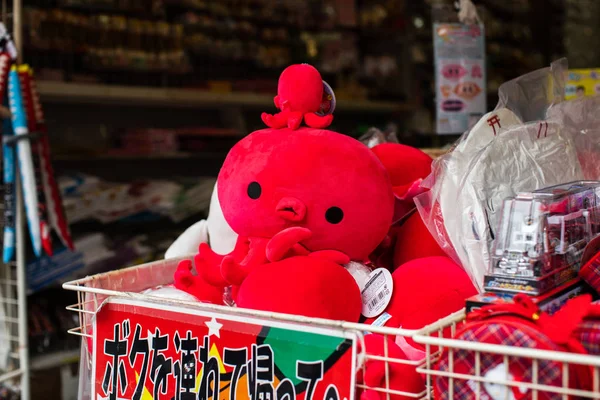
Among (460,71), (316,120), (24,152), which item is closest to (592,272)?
(316,120)

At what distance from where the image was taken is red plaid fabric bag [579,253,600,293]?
72 cm

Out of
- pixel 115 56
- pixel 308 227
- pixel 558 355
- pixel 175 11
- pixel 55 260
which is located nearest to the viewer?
pixel 558 355

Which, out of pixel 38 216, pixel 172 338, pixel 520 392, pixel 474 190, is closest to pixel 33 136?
pixel 38 216

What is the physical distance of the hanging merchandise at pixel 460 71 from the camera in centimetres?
162

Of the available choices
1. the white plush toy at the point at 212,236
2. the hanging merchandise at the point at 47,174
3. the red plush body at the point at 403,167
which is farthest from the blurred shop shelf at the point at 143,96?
the red plush body at the point at 403,167

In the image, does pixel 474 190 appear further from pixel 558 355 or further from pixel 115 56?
pixel 115 56

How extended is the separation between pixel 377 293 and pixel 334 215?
Result: 0.38ft

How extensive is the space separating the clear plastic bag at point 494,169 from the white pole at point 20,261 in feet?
4.68

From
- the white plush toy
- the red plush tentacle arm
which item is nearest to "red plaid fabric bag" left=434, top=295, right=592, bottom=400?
the red plush tentacle arm

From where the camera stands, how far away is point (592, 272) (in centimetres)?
72

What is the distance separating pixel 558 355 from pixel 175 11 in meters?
2.84

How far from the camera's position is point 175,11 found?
3041 mm

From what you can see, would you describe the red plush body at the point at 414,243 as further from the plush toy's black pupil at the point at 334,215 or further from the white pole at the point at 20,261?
the white pole at the point at 20,261

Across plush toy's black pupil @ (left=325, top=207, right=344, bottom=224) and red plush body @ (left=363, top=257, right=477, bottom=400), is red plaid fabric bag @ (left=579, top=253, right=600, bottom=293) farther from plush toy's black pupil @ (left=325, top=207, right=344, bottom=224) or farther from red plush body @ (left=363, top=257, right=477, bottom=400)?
plush toy's black pupil @ (left=325, top=207, right=344, bottom=224)
